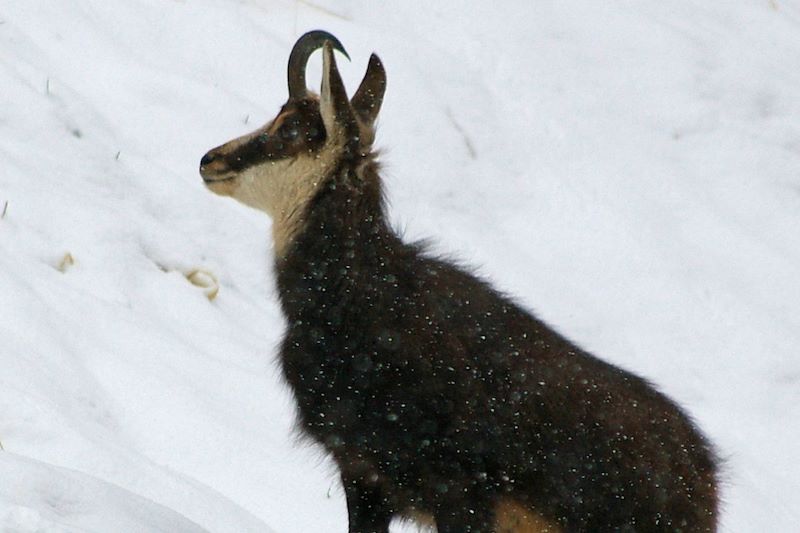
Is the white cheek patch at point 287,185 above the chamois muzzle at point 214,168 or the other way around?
above

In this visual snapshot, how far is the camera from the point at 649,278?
352 inches

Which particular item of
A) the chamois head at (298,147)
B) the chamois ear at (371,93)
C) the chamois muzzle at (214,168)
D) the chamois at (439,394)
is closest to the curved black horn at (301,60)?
the chamois head at (298,147)

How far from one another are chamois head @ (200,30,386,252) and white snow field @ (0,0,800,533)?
0.93m

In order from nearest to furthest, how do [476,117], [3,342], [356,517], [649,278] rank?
[356,517] < [3,342] < [649,278] < [476,117]

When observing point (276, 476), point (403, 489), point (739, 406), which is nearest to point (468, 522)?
point (403, 489)

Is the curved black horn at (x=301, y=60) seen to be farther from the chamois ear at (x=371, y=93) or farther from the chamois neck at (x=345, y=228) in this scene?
the chamois neck at (x=345, y=228)

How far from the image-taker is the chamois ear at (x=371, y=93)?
5145 millimetres

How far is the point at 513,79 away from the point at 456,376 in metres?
5.74

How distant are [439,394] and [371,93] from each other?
1.25 meters

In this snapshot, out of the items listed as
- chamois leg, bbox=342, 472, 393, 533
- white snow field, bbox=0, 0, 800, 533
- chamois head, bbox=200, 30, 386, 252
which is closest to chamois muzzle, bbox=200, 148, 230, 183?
chamois head, bbox=200, 30, 386, 252

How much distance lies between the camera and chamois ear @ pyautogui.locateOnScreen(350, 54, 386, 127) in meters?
5.14

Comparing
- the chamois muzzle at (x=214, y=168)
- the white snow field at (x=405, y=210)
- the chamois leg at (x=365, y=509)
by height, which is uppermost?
the chamois muzzle at (x=214, y=168)

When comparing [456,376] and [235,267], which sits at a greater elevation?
[456,376]

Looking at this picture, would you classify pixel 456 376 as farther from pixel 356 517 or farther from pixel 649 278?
pixel 649 278
